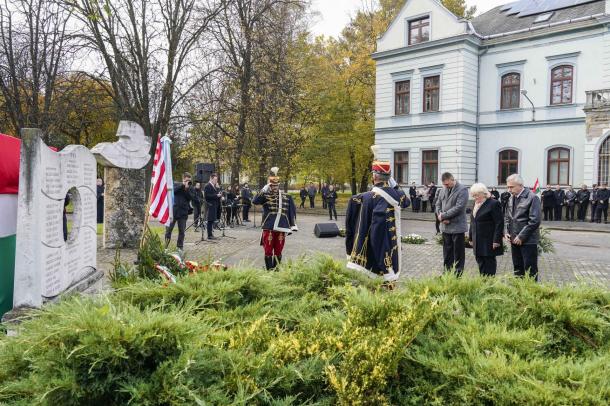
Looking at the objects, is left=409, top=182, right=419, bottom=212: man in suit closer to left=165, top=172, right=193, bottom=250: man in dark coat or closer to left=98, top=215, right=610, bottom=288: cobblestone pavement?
left=98, top=215, right=610, bottom=288: cobblestone pavement

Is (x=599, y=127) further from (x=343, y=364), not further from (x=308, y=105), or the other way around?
(x=343, y=364)

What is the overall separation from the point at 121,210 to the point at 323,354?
454 inches

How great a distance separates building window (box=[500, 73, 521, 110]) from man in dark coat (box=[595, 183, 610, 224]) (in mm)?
7298

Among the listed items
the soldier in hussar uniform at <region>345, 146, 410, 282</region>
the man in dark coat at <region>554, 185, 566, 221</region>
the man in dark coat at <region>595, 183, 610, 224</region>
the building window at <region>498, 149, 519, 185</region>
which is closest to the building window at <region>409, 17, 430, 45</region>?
the building window at <region>498, 149, 519, 185</region>

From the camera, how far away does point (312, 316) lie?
3.49 metres

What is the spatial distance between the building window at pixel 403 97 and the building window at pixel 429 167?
3.13m

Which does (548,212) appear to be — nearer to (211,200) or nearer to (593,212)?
(593,212)

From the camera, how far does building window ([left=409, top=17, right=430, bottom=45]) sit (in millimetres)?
30641

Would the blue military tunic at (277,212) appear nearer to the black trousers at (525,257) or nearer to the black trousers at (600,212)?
the black trousers at (525,257)

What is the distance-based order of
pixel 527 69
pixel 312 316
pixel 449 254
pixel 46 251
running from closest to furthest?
1. pixel 312 316
2. pixel 46 251
3. pixel 449 254
4. pixel 527 69

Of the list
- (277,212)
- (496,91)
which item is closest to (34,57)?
(277,212)

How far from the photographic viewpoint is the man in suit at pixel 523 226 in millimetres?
7406

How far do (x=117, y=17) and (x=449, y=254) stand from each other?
17.1m

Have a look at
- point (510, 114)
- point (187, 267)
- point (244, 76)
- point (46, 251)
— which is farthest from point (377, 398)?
point (510, 114)
